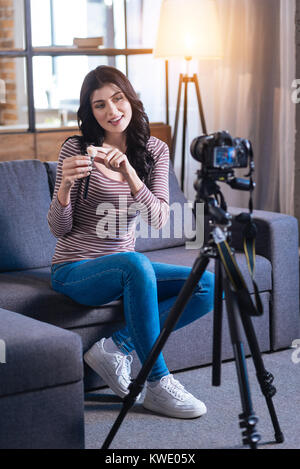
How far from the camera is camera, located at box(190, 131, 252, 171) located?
1668 millimetres

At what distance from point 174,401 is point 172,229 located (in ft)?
3.13

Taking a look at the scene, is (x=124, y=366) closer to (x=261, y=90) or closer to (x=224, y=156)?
(x=224, y=156)

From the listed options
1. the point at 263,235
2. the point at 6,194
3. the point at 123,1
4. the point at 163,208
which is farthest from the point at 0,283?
the point at 123,1

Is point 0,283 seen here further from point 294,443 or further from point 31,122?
point 31,122

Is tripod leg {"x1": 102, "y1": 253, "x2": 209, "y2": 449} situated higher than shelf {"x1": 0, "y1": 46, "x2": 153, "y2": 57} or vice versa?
shelf {"x1": 0, "y1": 46, "x2": 153, "y2": 57}

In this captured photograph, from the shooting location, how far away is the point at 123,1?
4.96 metres

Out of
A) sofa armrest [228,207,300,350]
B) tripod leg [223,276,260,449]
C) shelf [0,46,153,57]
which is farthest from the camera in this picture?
shelf [0,46,153,57]

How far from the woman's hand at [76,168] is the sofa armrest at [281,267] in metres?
0.91

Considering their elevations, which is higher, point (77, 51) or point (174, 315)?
point (77, 51)

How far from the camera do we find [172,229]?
292 cm

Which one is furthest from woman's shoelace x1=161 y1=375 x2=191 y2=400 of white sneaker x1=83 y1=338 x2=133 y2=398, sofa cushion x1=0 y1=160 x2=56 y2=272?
sofa cushion x1=0 y1=160 x2=56 y2=272

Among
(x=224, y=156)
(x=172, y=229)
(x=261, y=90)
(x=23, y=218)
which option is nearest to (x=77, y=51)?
(x=261, y=90)

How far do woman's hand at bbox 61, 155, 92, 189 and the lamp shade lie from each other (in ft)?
6.35

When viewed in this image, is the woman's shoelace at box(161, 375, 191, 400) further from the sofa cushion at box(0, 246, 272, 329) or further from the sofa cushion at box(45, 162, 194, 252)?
the sofa cushion at box(45, 162, 194, 252)
